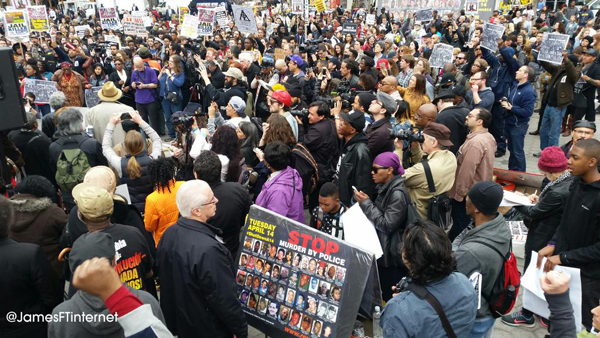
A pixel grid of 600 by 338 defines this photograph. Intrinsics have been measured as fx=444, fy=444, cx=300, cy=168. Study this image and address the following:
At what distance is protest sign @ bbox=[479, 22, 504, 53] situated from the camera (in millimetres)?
9305

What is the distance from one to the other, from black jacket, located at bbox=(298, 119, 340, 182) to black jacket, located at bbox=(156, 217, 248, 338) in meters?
2.78

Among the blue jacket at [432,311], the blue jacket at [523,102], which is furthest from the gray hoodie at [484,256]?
the blue jacket at [523,102]

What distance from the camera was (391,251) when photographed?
13.3 feet

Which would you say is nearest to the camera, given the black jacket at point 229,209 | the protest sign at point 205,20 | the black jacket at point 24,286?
the black jacket at point 24,286

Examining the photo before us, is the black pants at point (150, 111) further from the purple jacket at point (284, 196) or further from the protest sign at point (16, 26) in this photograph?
the purple jacket at point (284, 196)

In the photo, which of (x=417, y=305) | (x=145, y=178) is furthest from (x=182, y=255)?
(x=145, y=178)

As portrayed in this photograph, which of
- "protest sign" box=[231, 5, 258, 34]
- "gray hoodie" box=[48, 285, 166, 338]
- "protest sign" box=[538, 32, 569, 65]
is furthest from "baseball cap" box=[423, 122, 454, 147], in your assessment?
"protest sign" box=[231, 5, 258, 34]

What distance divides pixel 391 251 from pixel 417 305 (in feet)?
5.34

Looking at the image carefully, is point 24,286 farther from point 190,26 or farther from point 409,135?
point 190,26

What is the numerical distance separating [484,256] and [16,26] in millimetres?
14048

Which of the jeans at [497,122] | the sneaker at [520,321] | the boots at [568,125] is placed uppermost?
the jeans at [497,122]

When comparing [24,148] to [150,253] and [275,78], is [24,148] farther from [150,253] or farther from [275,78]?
[275,78]

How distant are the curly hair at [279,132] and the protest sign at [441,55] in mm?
5654

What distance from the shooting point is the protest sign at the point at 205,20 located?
12.9 meters
